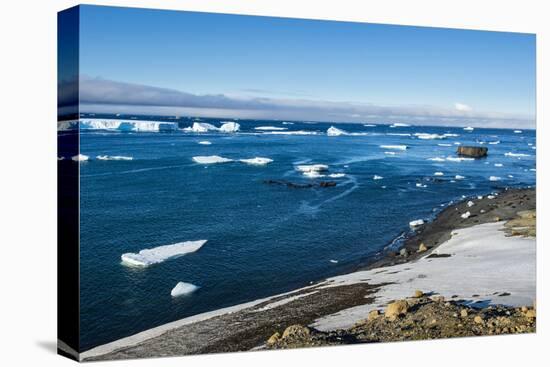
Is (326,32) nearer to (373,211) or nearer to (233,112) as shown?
(233,112)

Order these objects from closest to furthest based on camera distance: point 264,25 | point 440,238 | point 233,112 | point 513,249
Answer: point 264,25 → point 233,112 → point 513,249 → point 440,238

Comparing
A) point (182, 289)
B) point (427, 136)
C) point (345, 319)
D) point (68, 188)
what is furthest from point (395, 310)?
point (68, 188)

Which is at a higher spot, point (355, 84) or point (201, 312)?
point (355, 84)

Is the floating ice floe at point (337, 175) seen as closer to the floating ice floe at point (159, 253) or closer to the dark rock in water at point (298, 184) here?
the dark rock in water at point (298, 184)

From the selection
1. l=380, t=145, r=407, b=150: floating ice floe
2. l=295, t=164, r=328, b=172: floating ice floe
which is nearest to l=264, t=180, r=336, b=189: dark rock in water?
l=295, t=164, r=328, b=172: floating ice floe

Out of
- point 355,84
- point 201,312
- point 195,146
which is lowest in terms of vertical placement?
point 201,312

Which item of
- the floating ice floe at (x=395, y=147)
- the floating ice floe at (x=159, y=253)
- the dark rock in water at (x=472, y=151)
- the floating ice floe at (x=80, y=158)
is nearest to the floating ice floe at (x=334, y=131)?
the floating ice floe at (x=395, y=147)

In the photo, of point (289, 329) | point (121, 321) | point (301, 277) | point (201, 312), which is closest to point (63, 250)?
point (121, 321)
